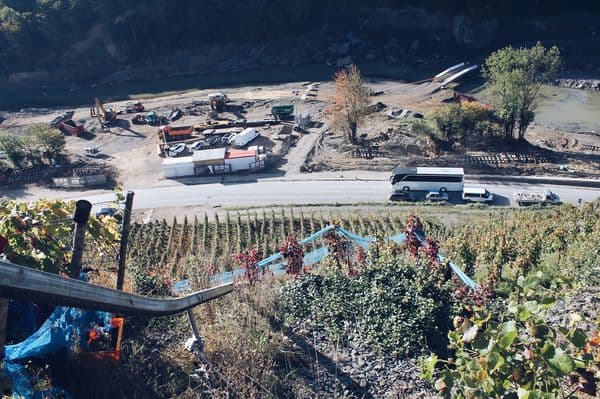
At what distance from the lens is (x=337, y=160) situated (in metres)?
33.2

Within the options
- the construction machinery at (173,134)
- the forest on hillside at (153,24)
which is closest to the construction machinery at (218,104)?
the construction machinery at (173,134)

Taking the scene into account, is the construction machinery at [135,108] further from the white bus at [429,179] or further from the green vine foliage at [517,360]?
the green vine foliage at [517,360]

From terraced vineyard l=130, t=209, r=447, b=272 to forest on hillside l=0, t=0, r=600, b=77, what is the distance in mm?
32476

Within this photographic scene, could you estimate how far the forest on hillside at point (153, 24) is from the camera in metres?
52.2

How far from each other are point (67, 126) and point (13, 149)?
7.01 metres

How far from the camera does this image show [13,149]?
110ft

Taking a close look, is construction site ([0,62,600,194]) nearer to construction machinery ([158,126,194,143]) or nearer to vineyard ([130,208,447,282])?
construction machinery ([158,126,194,143])

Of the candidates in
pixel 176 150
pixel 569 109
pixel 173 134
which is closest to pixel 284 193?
pixel 176 150

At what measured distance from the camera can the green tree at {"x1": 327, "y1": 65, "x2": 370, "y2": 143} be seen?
3338cm

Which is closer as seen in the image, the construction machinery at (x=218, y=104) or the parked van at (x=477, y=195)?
the parked van at (x=477, y=195)

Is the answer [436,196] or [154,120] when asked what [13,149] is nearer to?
[154,120]

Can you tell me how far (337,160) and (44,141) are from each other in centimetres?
1980

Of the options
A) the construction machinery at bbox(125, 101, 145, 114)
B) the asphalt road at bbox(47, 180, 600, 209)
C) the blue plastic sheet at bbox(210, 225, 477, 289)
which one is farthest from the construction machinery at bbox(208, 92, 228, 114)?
the blue plastic sheet at bbox(210, 225, 477, 289)

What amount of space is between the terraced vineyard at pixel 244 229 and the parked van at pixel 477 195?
152 inches
